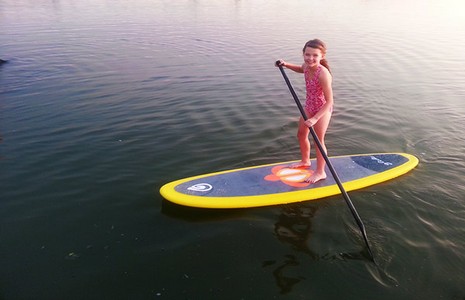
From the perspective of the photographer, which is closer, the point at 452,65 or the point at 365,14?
the point at 452,65

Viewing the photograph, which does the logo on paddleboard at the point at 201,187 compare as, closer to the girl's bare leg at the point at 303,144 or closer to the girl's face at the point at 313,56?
the girl's bare leg at the point at 303,144

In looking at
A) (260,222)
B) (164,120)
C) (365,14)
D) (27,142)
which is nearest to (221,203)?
(260,222)

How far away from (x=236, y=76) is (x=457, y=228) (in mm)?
8587

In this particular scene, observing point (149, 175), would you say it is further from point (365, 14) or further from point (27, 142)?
point (365, 14)

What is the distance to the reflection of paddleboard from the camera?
5082 millimetres

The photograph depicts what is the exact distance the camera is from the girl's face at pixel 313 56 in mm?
4766

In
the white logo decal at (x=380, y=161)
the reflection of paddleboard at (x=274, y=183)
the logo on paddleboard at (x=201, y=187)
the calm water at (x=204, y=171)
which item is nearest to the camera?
the calm water at (x=204, y=171)

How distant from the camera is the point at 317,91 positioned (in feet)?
17.0

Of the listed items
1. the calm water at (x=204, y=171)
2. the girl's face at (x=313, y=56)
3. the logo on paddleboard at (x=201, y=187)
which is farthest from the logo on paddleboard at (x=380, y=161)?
the logo on paddleboard at (x=201, y=187)

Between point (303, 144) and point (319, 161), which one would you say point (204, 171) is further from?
point (319, 161)

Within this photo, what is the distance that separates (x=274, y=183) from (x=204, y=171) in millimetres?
1318

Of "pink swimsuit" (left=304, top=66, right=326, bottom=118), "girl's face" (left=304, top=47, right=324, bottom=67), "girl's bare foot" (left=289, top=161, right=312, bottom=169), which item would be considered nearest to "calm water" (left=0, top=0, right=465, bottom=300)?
"girl's bare foot" (left=289, top=161, right=312, bottom=169)

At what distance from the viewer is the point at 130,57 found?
45.8 ft

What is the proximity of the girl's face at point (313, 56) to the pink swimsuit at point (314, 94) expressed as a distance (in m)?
0.15
